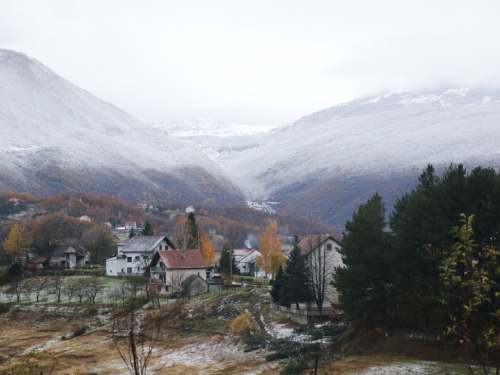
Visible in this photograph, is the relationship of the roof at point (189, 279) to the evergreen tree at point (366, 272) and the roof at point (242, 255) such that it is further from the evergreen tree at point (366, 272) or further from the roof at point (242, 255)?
the roof at point (242, 255)

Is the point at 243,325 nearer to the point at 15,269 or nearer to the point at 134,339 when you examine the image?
the point at 134,339

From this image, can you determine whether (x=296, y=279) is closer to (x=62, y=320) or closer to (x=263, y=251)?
(x=62, y=320)

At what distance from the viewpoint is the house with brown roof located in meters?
73.8

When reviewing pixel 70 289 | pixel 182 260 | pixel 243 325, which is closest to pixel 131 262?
pixel 70 289

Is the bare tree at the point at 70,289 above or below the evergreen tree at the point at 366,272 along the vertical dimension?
below

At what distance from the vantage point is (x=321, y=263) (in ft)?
178

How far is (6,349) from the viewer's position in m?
49.0

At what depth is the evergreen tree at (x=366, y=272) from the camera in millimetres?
40344

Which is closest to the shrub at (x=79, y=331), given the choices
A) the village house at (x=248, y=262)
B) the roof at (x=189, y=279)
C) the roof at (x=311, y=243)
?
the roof at (x=189, y=279)

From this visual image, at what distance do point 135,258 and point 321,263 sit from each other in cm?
4117

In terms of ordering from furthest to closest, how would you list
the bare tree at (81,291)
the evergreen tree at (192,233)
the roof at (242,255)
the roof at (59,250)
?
the roof at (242,255) < the roof at (59,250) < the evergreen tree at (192,233) < the bare tree at (81,291)

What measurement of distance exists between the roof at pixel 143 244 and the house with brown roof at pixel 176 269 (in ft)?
33.3

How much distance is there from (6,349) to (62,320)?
46.6 feet

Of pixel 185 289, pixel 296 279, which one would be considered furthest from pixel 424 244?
pixel 185 289
